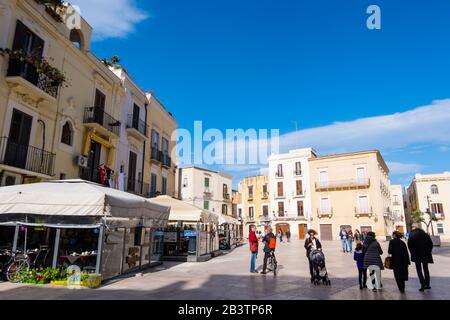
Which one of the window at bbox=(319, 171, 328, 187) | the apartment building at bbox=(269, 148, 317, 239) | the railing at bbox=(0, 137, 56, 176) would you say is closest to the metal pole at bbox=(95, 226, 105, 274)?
the railing at bbox=(0, 137, 56, 176)

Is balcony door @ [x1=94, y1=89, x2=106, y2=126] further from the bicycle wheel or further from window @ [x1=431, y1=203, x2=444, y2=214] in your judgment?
window @ [x1=431, y1=203, x2=444, y2=214]

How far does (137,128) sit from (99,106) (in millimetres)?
4031

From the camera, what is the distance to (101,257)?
8.72 metres

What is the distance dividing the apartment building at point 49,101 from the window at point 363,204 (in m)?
33.9

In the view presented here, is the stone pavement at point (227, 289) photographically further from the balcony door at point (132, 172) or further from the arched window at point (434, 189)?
the arched window at point (434, 189)

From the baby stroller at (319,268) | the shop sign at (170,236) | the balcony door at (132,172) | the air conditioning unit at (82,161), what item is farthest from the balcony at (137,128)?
the baby stroller at (319,268)

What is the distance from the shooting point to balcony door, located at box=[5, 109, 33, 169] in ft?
38.7

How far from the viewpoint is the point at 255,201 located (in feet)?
181

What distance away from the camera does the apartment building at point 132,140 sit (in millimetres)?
19792

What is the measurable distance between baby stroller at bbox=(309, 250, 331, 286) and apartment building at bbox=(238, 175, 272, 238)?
42.7 metres

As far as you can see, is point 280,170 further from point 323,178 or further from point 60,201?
point 60,201

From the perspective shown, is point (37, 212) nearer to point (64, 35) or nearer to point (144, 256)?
point (144, 256)

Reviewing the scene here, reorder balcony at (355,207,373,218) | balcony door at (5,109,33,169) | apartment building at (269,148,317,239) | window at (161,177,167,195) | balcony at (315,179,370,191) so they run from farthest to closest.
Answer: apartment building at (269,148,317,239) < balcony at (315,179,370,191) < balcony at (355,207,373,218) < window at (161,177,167,195) < balcony door at (5,109,33,169)
